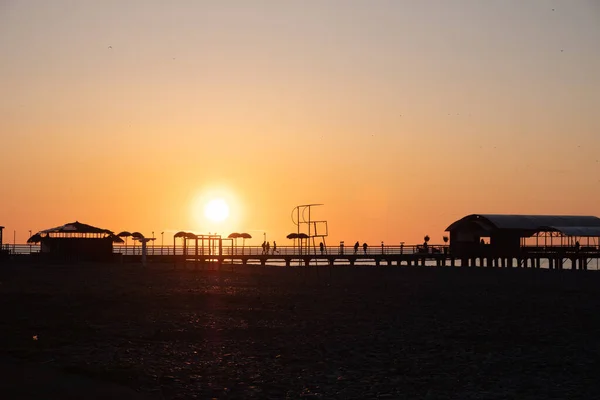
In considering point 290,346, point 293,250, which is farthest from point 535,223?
point 290,346

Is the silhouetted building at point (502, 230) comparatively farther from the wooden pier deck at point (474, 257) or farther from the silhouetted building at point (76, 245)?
the silhouetted building at point (76, 245)

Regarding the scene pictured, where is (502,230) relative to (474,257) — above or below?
above

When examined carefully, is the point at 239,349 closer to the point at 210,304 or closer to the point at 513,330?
the point at 513,330

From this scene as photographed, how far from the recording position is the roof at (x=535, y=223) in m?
68.9

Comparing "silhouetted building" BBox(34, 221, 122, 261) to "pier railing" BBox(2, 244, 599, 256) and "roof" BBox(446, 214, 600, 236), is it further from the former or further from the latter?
"roof" BBox(446, 214, 600, 236)

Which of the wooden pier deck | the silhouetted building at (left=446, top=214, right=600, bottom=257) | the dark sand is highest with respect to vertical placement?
the silhouetted building at (left=446, top=214, right=600, bottom=257)

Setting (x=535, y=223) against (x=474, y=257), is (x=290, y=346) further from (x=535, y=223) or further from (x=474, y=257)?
(x=535, y=223)

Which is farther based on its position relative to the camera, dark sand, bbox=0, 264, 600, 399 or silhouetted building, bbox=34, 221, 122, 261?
silhouetted building, bbox=34, 221, 122, 261

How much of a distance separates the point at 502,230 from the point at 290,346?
2258 inches

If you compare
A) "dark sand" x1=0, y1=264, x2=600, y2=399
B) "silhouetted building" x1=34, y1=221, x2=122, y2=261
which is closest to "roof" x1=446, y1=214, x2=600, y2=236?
"silhouetted building" x1=34, y1=221, x2=122, y2=261

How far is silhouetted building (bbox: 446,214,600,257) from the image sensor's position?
71625 mm

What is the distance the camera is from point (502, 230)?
2835 inches

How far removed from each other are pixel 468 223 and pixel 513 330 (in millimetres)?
54181

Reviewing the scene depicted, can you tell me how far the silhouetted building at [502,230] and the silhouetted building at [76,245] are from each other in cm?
3465
